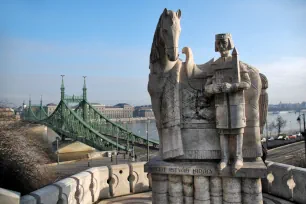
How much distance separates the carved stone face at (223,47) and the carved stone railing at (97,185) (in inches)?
157

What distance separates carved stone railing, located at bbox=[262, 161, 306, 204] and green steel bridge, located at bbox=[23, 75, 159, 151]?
35665 mm

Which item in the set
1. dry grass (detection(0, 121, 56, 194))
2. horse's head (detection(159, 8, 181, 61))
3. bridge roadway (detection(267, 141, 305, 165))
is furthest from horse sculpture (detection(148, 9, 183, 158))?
bridge roadway (detection(267, 141, 305, 165))

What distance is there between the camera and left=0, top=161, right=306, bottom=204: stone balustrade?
4.72 metres

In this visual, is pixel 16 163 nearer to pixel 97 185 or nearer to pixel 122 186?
pixel 97 185

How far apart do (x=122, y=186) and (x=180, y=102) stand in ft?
12.3

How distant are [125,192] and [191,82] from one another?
4.19m

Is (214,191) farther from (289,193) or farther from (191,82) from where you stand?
(289,193)

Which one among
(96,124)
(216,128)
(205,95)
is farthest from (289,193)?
(96,124)

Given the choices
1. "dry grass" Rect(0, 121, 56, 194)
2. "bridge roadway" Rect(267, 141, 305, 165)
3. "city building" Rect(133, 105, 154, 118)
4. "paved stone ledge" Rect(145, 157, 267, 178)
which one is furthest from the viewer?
"city building" Rect(133, 105, 154, 118)

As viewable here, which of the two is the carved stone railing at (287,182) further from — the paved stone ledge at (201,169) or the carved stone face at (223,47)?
the carved stone face at (223,47)

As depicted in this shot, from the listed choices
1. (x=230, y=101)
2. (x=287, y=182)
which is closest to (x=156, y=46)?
(x=230, y=101)

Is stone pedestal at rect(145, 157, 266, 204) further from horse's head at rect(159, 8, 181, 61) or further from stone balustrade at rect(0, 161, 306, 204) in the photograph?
horse's head at rect(159, 8, 181, 61)

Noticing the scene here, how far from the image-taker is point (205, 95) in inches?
194

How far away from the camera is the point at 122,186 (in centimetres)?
766
